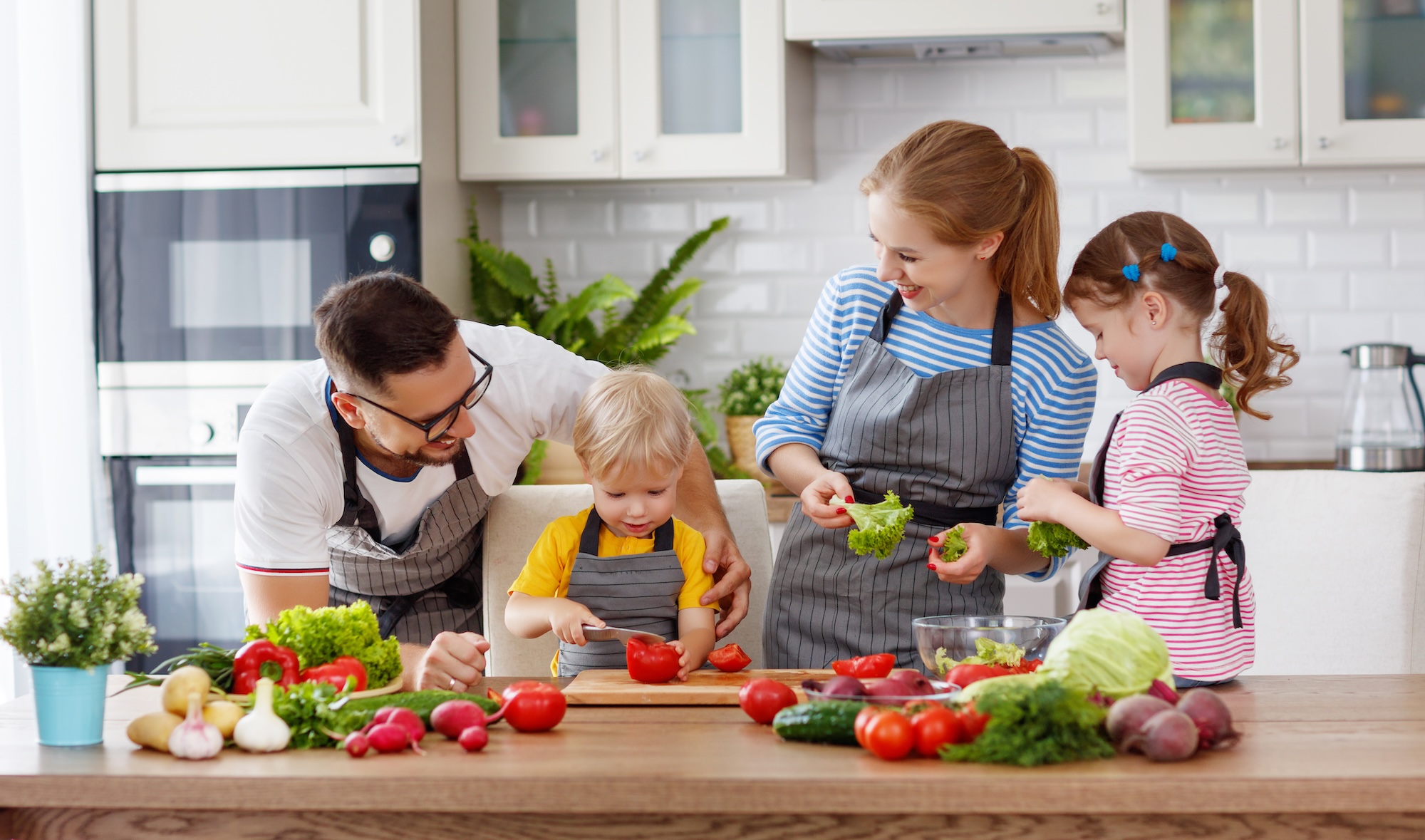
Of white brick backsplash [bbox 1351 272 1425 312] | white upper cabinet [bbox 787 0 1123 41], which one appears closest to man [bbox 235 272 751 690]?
white upper cabinet [bbox 787 0 1123 41]

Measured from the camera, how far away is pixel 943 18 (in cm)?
319

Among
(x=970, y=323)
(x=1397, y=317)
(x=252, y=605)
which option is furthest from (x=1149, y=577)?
(x=1397, y=317)

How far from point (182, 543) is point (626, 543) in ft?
5.46

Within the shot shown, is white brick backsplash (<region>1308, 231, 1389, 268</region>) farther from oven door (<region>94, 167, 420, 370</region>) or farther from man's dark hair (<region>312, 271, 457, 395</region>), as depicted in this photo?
man's dark hair (<region>312, 271, 457, 395</region>)

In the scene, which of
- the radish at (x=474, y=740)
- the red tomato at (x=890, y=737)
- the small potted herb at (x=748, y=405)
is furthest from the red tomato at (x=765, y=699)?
the small potted herb at (x=748, y=405)

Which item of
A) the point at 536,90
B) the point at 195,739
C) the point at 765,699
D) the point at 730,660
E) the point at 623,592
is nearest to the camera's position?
→ the point at 195,739

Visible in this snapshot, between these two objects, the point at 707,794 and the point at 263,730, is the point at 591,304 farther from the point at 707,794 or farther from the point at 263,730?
the point at 707,794

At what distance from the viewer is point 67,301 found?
301 cm

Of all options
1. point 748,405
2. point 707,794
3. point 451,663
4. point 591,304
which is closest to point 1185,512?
point 707,794

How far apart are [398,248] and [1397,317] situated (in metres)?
2.71

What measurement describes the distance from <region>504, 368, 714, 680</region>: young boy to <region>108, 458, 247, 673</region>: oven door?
58.2 inches

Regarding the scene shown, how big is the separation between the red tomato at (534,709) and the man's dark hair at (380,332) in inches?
25.2

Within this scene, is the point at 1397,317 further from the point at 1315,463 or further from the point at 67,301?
the point at 67,301

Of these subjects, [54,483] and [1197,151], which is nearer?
[54,483]
